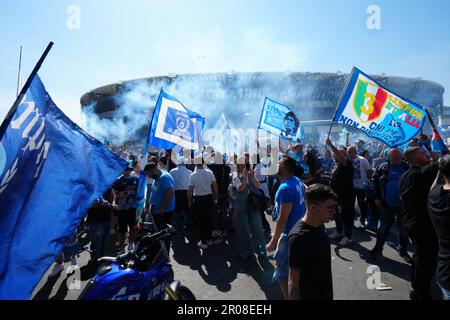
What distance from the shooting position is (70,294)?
12.6ft

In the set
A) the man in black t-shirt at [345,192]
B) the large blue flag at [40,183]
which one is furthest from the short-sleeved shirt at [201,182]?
the large blue flag at [40,183]

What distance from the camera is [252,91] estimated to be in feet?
186

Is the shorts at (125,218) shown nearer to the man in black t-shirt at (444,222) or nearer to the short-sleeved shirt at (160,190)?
the short-sleeved shirt at (160,190)

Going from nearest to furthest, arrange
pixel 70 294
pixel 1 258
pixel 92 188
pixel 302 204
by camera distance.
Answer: pixel 1 258 < pixel 92 188 < pixel 302 204 < pixel 70 294

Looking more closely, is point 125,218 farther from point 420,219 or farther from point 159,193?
point 420,219

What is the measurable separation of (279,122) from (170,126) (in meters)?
4.66

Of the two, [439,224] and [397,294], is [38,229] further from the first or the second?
[397,294]

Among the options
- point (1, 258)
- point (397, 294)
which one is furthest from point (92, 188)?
point (397, 294)

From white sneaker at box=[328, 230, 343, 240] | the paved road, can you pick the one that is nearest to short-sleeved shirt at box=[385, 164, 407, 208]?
the paved road

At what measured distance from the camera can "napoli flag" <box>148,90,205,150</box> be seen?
4.68 meters

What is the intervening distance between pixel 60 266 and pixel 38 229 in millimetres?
3563

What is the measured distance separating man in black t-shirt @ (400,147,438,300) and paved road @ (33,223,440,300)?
1.59 ft

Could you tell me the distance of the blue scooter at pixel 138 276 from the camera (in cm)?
223

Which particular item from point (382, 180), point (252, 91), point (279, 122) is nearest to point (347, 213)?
point (382, 180)
